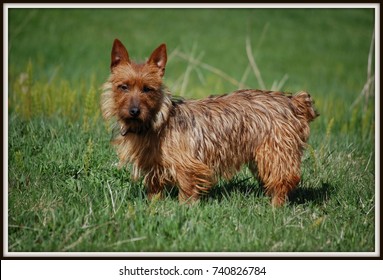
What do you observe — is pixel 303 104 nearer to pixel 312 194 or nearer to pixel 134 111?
pixel 312 194

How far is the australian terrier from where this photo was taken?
6.15m

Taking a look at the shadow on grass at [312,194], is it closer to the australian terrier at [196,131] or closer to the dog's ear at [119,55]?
the australian terrier at [196,131]

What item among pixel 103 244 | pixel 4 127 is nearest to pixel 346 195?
pixel 103 244

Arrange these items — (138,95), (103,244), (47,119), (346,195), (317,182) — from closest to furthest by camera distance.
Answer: (103,244) → (138,95) → (346,195) → (317,182) → (47,119)

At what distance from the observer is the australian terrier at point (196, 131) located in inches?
242

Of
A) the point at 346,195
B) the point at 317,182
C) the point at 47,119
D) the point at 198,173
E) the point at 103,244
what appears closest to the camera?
the point at 103,244

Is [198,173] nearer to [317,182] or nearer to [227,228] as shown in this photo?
[227,228]

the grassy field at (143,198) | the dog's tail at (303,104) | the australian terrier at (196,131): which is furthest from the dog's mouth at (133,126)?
the dog's tail at (303,104)

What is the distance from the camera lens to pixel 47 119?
897cm

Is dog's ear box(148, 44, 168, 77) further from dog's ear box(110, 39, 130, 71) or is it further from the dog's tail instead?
the dog's tail

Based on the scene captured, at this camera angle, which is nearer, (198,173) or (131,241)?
(131,241)

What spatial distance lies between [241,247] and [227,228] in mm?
293

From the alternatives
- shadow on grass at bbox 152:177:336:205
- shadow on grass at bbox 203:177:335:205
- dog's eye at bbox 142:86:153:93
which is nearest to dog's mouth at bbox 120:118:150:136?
dog's eye at bbox 142:86:153:93
